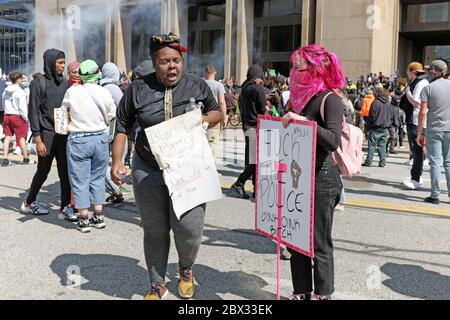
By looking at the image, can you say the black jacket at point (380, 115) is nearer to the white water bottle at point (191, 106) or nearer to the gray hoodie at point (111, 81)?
the gray hoodie at point (111, 81)

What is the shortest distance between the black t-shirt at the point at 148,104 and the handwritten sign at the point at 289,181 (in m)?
0.55

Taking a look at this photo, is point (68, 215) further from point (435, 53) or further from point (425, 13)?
point (435, 53)

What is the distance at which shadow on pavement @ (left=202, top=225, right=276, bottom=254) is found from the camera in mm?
4629

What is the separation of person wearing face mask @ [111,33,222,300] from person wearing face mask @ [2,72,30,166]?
7.07 m

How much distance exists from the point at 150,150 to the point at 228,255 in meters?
1.60

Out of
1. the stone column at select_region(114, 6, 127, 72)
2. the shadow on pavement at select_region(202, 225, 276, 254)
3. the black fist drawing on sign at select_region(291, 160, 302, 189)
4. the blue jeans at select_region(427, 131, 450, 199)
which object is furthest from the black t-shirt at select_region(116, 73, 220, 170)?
the stone column at select_region(114, 6, 127, 72)

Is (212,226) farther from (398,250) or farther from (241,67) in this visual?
(241,67)

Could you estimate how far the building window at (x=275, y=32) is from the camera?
3334 cm

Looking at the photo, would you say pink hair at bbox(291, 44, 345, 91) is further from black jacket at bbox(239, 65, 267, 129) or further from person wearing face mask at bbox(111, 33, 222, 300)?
black jacket at bbox(239, 65, 267, 129)

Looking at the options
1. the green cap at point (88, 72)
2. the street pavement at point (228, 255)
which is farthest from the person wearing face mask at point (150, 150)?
the green cap at point (88, 72)

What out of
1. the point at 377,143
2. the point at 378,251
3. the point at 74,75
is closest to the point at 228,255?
the point at 378,251

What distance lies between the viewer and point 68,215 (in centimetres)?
555
